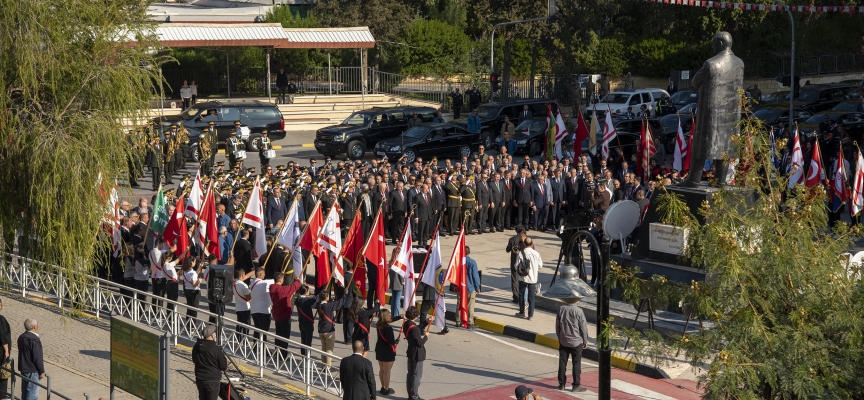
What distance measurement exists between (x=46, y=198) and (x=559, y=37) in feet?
130

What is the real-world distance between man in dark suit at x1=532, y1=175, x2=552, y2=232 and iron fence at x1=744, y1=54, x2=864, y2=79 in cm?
3030

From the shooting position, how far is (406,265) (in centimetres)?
1675

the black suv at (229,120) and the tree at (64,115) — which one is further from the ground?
the tree at (64,115)

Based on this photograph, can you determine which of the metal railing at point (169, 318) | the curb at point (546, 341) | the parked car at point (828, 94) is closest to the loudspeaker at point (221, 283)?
the metal railing at point (169, 318)

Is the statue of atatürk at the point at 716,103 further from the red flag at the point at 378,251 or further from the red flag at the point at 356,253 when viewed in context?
the red flag at the point at 356,253

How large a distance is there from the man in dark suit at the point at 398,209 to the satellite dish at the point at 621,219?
5931 millimetres

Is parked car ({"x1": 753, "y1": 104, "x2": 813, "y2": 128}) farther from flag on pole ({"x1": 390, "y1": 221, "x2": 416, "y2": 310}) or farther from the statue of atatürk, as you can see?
flag on pole ({"x1": 390, "y1": 221, "x2": 416, "y2": 310})

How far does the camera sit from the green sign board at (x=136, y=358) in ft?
37.8

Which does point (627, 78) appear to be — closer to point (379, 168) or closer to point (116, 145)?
point (379, 168)

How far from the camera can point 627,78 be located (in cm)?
5756

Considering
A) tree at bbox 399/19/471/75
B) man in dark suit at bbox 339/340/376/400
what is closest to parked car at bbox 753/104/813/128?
tree at bbox 399/19/471/75

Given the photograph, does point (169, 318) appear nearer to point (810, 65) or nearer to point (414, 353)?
point (414, 353)

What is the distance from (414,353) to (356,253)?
3.89 meters

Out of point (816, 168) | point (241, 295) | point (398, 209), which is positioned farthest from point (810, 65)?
point (241, 295)
